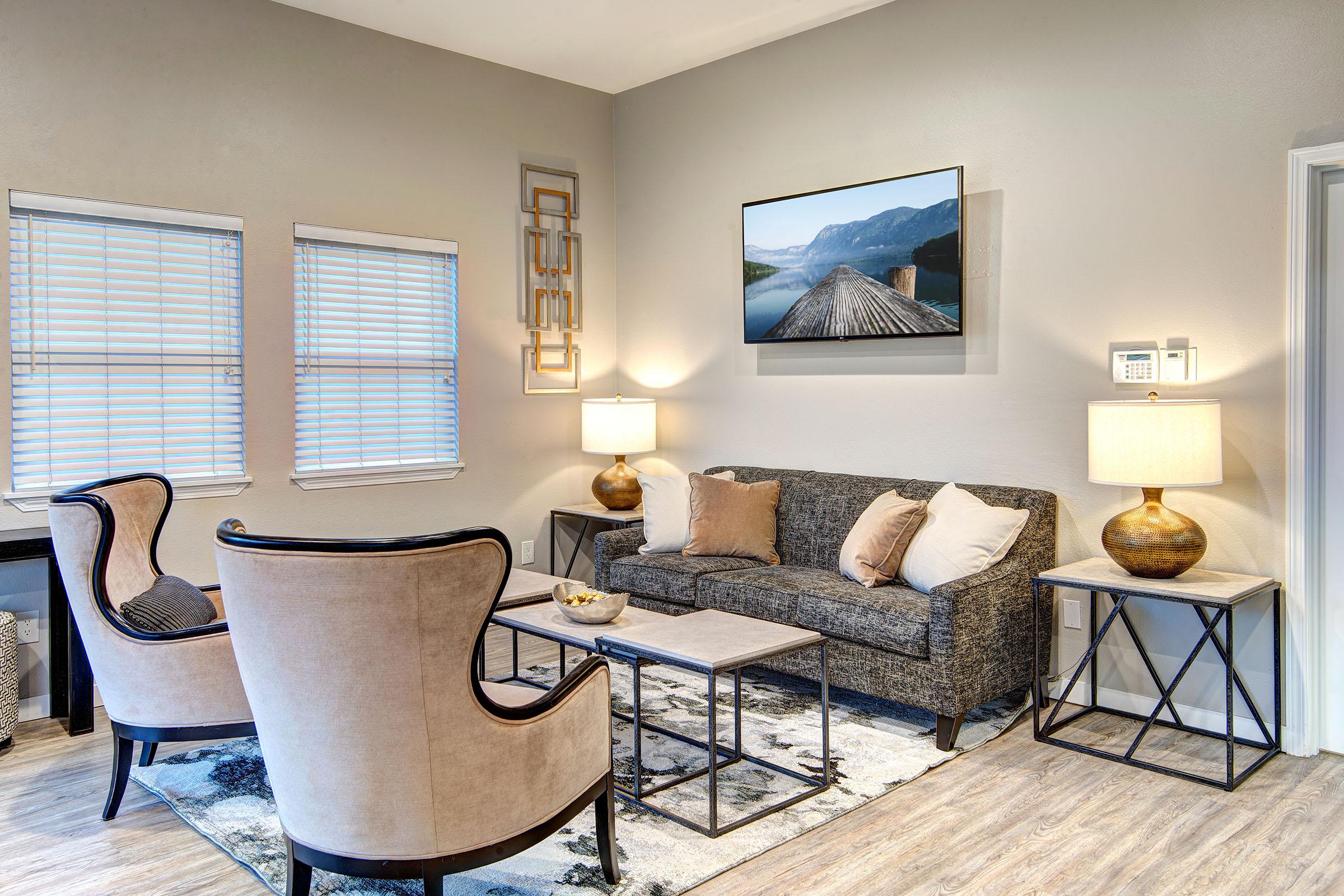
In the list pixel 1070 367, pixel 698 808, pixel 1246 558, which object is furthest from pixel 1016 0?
pixel 698 808

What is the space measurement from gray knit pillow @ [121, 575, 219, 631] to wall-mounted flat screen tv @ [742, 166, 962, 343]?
2.85m

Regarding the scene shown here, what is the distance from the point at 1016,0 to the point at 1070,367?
1.49m

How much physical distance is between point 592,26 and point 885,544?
2.76 meters

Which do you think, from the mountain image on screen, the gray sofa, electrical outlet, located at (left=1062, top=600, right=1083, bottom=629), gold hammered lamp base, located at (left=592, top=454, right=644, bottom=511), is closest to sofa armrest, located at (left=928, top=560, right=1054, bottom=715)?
the gray sofa

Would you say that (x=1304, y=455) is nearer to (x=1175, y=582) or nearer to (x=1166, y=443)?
(x=1166, y=443)

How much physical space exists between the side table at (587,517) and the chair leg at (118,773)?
2.62 metres

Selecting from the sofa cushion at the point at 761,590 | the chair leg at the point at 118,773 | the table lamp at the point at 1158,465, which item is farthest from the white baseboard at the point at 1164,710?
the chair leg at the point at 118,773

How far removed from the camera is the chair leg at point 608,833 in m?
2.38

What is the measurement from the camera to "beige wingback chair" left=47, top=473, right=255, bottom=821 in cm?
271

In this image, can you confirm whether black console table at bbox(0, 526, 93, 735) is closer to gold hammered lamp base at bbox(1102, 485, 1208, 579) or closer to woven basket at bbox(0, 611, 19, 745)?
woven basket at bbox(0, 611, 19, 745)

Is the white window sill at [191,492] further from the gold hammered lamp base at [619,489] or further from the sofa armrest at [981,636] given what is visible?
the sofa armrest at [981,636]

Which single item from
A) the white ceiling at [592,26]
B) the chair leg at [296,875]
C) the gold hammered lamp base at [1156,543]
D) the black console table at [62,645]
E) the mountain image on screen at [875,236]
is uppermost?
the white ceiling at [592,26]

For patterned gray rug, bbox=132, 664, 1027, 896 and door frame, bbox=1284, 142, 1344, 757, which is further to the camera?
door frame, bbox=1284, 142, 1344, 757

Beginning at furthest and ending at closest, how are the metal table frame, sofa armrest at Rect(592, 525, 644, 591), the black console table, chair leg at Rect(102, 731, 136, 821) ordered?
sofa armrest at Rect(592, 525, 644, 591) → the black console table → the metal table frame → chair leg at Rect(102, 731, 136, 821)
